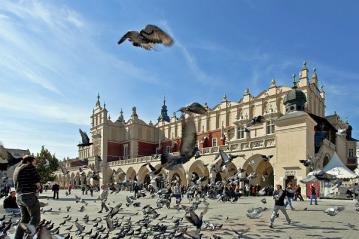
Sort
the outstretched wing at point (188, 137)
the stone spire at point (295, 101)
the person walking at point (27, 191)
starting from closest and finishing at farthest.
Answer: the person walking at point (27, 191), the outstretched wing at point (188, 137), the stone spire at point (295, 101)

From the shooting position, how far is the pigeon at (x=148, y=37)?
9.07 m

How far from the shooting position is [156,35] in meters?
9.21

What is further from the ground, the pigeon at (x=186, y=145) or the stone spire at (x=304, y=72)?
the stone spire at (x=304, y=72)

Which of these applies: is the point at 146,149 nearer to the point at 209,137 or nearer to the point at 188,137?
the point at 209,137

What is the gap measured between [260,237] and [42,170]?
114 ft

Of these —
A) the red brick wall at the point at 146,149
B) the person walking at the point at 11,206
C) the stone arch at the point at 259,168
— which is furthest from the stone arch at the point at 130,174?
the person walking at the point at 11,206

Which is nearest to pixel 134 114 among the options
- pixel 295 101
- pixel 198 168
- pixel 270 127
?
pixel 198 168

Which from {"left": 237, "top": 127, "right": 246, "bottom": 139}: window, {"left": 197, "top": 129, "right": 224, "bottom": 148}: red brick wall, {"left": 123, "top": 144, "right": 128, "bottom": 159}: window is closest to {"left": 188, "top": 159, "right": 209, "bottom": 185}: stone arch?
{"left": 237, "top": 127, "right": 246, "bottom": 139}: window

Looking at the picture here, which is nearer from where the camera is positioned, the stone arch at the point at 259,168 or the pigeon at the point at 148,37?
the pigeon at the point at 148,37

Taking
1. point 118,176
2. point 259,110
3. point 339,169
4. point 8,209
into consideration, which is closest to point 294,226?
point 8,209

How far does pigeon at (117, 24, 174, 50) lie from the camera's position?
29.8 feet

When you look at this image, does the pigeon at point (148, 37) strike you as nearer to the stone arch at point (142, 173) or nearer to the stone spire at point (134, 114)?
the stone arch at point (142, 173)

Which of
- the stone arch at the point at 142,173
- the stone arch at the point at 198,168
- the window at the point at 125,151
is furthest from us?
the window at the point at 125,151

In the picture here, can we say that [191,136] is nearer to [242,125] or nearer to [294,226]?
[294,226]
